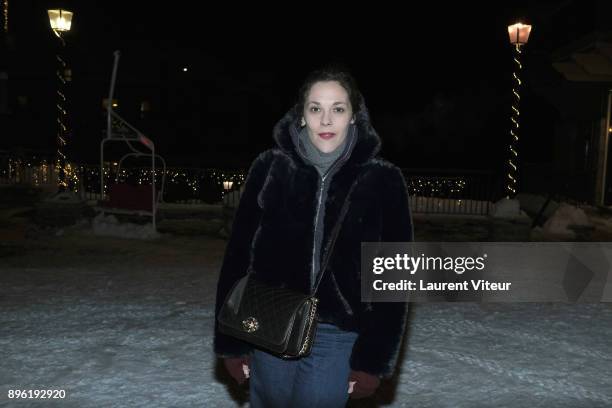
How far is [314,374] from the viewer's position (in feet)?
8.08

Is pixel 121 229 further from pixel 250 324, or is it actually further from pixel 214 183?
pixel 250 324

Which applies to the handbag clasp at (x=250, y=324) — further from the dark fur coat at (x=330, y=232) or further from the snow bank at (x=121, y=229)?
the snow bank at (x=121, y=229)

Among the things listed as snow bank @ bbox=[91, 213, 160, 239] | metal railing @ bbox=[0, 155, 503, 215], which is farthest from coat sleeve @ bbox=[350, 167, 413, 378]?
metal railing @ bbox=[0, 155, 503, 215]

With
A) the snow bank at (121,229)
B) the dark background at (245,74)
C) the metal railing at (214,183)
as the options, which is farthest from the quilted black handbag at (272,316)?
the dark background at (245,74)

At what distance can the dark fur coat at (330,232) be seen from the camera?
2.49m

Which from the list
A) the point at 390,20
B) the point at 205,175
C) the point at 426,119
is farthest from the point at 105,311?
the point at 426,119

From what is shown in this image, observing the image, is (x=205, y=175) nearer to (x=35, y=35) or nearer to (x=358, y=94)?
(x=358, y=94)

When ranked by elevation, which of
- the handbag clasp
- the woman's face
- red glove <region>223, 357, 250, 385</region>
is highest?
the woman's face

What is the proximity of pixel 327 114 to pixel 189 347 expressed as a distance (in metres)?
3.60

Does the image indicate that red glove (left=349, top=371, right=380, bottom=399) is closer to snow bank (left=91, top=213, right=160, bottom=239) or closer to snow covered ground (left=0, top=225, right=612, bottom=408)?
snow covered ground (left=0, top=225, right=612, bottom=408)

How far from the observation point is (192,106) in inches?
1310

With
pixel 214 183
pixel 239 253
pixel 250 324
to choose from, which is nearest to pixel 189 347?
pixel 239 253

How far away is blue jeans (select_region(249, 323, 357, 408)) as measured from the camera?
2.47 m

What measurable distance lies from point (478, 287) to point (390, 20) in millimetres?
27644
